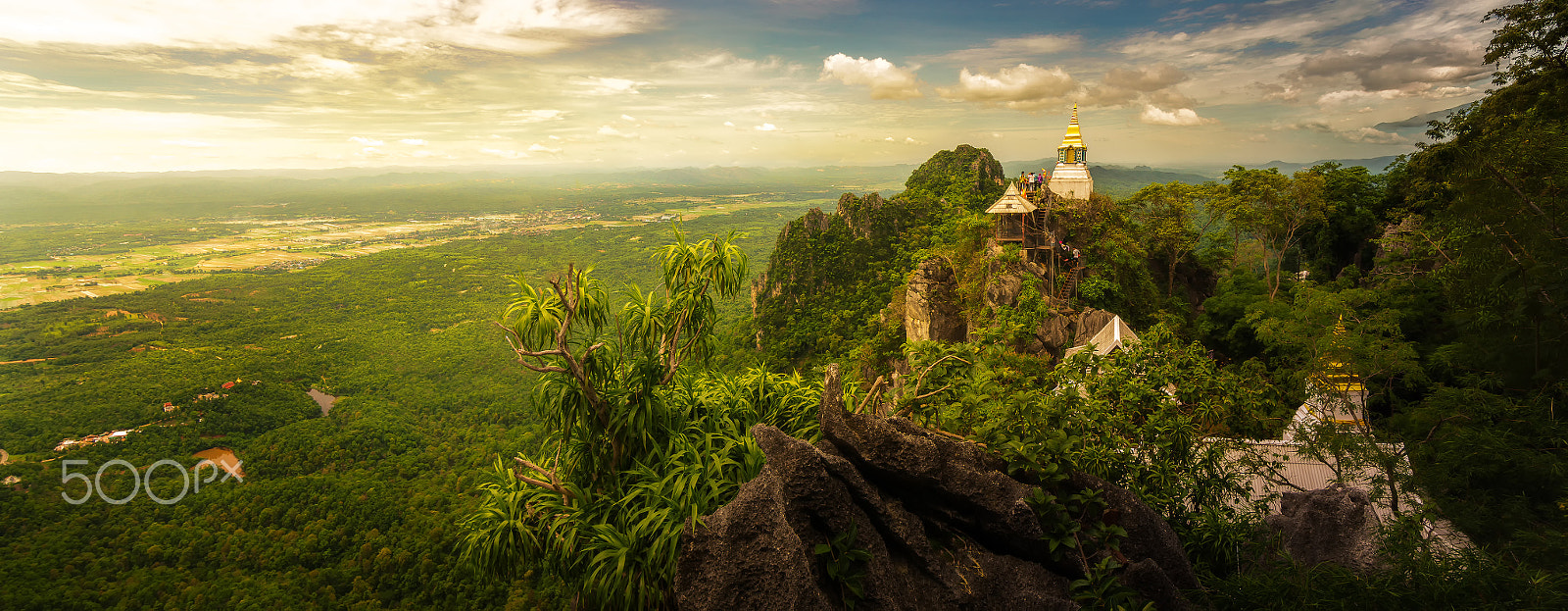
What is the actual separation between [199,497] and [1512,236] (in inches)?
1329

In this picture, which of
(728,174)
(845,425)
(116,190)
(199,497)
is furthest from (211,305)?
(728,174)

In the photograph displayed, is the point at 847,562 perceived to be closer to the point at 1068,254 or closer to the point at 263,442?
the point at 1068,254

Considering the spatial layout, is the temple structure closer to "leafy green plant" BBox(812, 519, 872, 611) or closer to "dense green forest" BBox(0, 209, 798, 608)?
"dense green forest" BBox(0, 209, 798, 608)

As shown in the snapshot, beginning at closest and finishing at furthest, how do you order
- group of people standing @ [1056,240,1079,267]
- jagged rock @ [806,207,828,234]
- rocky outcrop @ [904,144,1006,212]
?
1. group of people standing @ [1056,240,1079,267]
2. rocky outcrop @ [904,144,1006,212]
3. jagged rock @ [806,207,828,234]

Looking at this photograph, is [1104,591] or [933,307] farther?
[933,307]

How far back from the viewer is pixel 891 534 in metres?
3.30

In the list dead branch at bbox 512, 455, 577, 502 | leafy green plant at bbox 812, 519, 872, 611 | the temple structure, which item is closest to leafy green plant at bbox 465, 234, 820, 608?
dead branch at bbox 512, 455, 577, 502

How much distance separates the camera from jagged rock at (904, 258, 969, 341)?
1867 centimetres

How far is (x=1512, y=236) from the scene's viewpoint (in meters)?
4.93

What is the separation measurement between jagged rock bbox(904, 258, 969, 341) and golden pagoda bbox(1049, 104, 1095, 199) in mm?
8422

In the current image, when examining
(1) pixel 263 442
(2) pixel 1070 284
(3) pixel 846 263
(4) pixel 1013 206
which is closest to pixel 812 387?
(4) pixel 1013 206

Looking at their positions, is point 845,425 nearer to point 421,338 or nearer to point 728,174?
point 421,338

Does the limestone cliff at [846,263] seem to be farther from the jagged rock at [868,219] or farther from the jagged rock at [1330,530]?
the jagged rock at [1330,530]

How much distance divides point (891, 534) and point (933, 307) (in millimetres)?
16103
